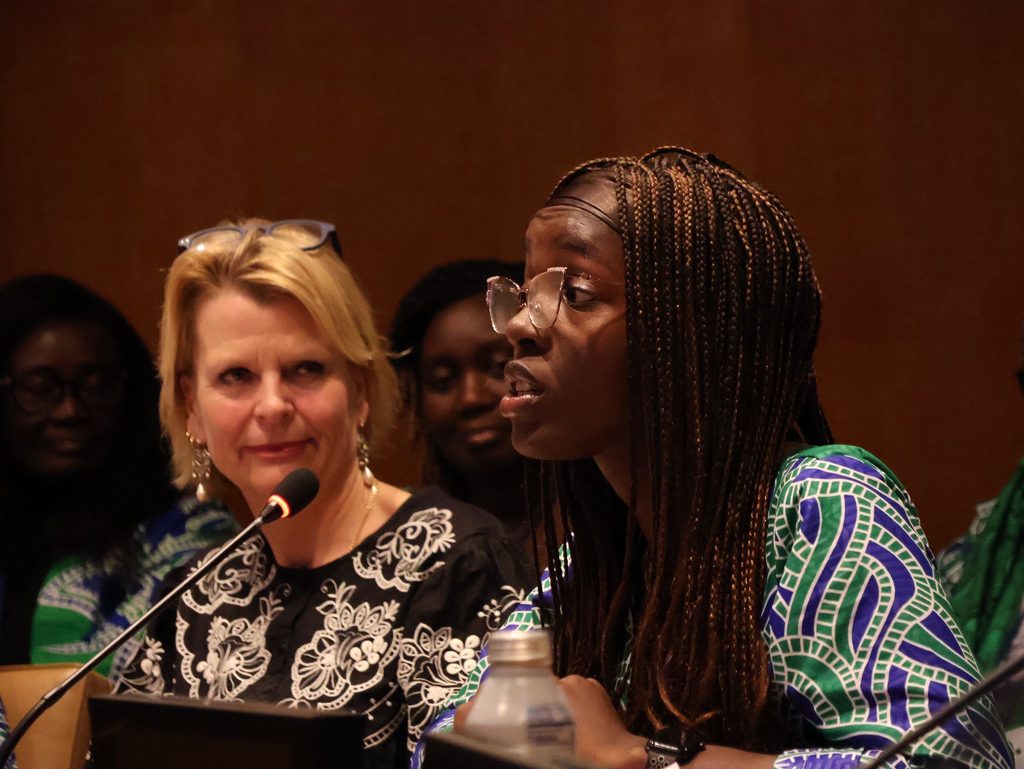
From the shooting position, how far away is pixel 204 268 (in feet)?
8.86

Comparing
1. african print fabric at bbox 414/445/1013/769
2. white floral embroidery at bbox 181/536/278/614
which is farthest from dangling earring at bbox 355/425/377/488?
african print fabric at bbox 414/445/1013/769

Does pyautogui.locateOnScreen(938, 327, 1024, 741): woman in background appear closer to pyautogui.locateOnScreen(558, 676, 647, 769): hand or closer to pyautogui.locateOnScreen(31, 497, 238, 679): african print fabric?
pyautogui.locateOnScreen(558, 676, 647, 769): hand

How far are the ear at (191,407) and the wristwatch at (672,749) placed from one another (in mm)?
1413

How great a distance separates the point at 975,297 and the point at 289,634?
5.89ft

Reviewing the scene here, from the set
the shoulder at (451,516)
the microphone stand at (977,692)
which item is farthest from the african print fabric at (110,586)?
the microphone stand at (977,692)

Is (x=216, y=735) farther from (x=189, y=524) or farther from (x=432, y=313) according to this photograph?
(x=432, y=313)

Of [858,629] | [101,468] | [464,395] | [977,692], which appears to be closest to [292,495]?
[858,629]

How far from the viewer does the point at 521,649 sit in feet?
3.97

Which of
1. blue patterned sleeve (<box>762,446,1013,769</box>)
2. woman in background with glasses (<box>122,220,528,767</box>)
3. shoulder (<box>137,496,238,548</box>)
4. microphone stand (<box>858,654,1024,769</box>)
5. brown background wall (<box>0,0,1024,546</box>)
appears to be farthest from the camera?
brown background wall (<box>0,0,1024,546</box>)

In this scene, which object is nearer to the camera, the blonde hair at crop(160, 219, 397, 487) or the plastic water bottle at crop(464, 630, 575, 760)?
the plastic water bottle at crop(464, 630, 575, 760)

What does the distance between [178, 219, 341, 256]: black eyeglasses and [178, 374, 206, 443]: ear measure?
239 mm

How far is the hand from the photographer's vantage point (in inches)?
61.0

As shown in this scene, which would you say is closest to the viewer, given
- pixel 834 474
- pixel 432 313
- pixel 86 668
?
pixel 834 474

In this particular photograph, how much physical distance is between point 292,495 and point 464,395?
1.39 meters
